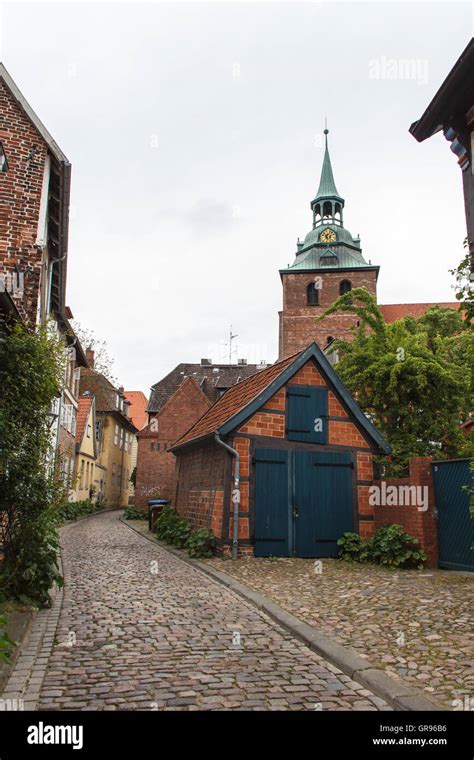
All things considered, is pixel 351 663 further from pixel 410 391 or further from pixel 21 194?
pixel 410 391

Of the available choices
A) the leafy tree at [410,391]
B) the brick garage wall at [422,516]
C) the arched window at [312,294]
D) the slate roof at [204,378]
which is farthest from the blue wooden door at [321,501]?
the arched window at [312,294]

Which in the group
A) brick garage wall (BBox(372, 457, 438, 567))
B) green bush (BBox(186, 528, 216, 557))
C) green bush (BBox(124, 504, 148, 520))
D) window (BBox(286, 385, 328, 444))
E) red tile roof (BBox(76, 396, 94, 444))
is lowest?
green bush (BBox(124, 504, 148, 520))

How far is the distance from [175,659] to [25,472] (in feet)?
8.96

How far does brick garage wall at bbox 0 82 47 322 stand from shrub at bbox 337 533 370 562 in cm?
774

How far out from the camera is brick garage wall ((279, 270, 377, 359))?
45.9 metres

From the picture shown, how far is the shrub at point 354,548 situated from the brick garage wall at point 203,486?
2441 mm

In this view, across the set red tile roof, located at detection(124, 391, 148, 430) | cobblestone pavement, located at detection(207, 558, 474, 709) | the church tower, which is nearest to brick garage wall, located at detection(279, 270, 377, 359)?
the church tower

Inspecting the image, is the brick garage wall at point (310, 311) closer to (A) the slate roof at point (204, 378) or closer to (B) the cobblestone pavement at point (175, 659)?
(A) the slate roof at point (204, 378)

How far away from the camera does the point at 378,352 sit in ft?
55.6

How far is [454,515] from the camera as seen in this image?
980 cm

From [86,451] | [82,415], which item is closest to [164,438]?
[86,451]

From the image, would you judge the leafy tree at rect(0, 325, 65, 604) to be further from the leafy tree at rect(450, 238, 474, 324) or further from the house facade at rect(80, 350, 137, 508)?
the house facade at rect(80, 350, 137, 508)

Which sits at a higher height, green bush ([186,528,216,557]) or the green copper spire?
the green copper spire
